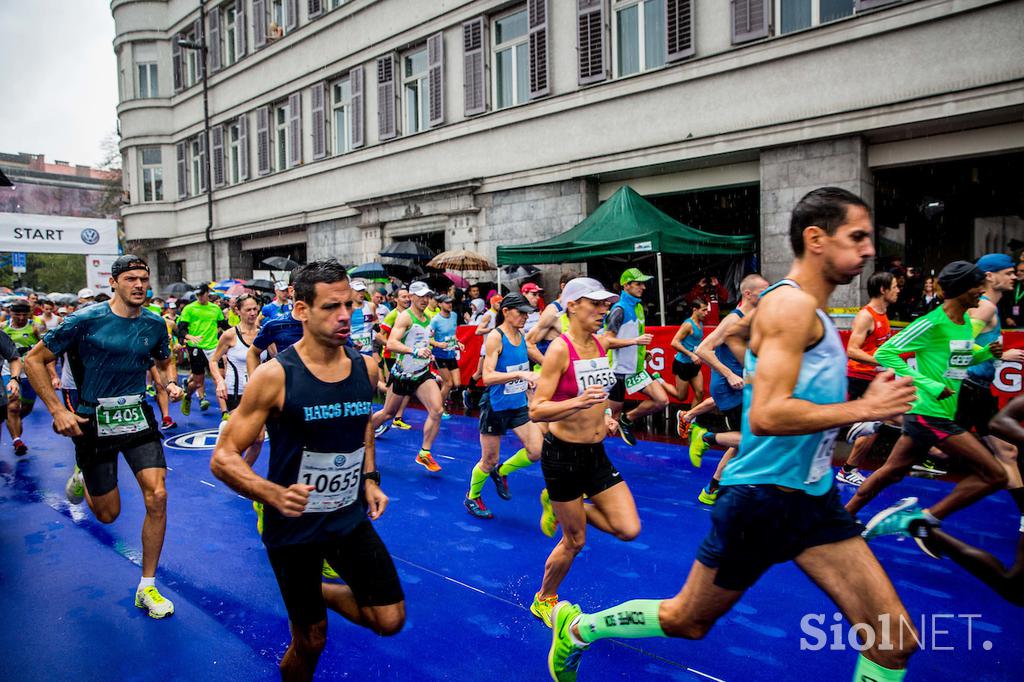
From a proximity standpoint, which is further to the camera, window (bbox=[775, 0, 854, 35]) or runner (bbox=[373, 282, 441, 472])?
window (bbox=[775, 0, 854, 35])

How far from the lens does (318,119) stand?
20891 mm

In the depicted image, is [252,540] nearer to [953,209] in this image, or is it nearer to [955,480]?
[955,480]

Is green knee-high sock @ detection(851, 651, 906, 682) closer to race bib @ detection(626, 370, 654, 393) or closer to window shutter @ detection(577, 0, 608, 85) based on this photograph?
race bib @ detection(626, 370, 654, 393)

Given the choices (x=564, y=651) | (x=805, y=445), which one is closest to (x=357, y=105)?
(x=564, y=651)

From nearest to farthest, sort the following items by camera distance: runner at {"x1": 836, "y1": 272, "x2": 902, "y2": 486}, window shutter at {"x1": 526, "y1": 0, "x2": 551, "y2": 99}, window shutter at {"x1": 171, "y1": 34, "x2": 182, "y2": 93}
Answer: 1. runner at {"x1": 836, "y1": 272, "x2": 902, "y2": 486}
2. window shutter at {"x1": 526, "y1": 0, "x2": 551, "y2": 99}
3. window shutter at {"x1": 171, "y1": 34, "x2": 182, "y2": 93}

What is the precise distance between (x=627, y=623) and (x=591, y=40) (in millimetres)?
13586

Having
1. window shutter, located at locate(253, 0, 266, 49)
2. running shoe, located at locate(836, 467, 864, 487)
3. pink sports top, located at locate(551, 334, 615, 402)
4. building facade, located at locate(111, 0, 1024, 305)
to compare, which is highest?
window shutter, located at locate(253, 0, 266, 49)

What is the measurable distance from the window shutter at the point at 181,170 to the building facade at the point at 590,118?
7.28ft

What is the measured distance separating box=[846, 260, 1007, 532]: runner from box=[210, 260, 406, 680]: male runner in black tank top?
3.35m

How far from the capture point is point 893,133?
1101 centimetres

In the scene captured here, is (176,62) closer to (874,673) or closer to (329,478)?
(329,478)

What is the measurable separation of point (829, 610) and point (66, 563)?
202 inches

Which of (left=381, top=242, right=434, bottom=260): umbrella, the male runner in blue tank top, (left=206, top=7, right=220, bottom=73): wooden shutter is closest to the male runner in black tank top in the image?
the male runner in blue tank top

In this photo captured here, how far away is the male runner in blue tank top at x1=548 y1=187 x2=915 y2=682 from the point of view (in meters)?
2.28
